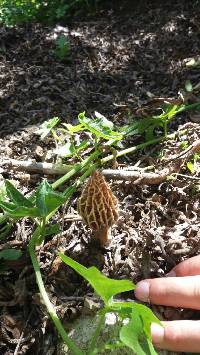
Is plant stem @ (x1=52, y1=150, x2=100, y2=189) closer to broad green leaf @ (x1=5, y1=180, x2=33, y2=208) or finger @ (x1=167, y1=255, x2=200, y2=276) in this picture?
broad green leaf @ (x1=5, y1=180, x2=33, y2=208)

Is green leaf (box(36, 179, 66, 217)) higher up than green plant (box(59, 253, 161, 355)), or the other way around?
green leaf (box(36, 179, 66, 217))

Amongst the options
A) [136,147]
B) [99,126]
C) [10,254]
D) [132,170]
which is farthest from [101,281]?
[136,147]

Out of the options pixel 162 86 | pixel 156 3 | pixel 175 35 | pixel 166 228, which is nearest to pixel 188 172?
pixel 166 228

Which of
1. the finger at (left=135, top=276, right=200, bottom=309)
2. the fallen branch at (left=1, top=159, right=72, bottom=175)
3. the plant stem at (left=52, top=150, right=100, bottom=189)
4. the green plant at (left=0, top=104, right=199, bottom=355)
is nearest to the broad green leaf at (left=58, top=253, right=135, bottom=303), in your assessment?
the green plant at (left=0, top=104, right=199, bottom=355)

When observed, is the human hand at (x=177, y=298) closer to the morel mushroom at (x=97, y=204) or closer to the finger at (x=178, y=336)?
the finger at (x=178, y=336)

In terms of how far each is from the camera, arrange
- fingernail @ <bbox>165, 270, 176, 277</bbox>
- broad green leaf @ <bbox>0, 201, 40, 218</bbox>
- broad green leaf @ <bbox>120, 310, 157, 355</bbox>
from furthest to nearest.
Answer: fingernail @ <bbox>165, 270, 176, 277</bbox> < broad green leaf @ <bbox>0, 201, 40, 218</bbox> < broad green leaf @ <bbox>120, 310, 157, 355</bbox>

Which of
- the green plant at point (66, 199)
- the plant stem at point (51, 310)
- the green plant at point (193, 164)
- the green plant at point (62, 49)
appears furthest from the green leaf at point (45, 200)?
the green plant at point (62, 49)

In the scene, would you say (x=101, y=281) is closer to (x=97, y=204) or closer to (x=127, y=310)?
(x=127, y=310)

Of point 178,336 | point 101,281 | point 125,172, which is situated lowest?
point 178,336
